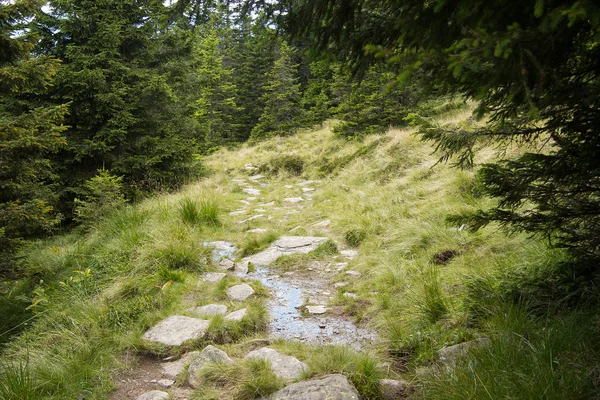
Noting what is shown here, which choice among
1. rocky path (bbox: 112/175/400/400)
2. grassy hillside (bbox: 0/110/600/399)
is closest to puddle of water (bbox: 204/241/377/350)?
rocky path (bbox: 112/175/400/400)

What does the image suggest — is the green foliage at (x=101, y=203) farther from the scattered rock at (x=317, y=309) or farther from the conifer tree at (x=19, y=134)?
the scattered rock at (x=317, y=309)

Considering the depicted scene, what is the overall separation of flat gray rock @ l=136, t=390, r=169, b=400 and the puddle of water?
44.1 inches

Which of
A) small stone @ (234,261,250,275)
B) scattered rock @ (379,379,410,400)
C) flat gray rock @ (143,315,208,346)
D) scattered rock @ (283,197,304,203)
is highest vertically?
scattered rock @ (379,379,410,400)

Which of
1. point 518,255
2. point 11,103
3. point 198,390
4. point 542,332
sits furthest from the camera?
point 11,103

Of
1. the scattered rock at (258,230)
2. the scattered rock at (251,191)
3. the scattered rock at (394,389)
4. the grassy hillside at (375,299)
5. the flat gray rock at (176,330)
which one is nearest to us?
the grassy hillside at (375,299)

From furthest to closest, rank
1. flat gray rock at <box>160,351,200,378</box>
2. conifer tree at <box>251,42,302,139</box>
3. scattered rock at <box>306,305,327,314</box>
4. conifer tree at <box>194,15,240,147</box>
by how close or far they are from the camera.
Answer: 1. conifer tree at <box>194,15,240,147</box>
2. conifer tree at <box>251,42,302,139</box>
3. scattered rock at <box>306,305,327,314</box>
4. flat gray rock at <box>160,351,200,378</box>

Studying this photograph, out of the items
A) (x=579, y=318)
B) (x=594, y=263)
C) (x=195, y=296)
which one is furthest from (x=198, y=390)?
(x=594, y=263)

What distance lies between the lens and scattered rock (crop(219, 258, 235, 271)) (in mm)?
5371

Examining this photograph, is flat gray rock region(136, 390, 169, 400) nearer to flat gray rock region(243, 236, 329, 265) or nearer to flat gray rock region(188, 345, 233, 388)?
flat gray rock region(188, 345, 233, 388)

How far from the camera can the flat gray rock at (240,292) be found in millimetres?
4379

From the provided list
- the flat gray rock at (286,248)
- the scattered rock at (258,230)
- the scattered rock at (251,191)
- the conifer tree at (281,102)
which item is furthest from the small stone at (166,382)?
the conifer tree at (281,102)

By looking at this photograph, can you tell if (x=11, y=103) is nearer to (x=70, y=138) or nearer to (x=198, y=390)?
(x=70, y=138)

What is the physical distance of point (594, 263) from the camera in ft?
8.38

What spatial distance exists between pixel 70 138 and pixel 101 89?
148 centimetres
